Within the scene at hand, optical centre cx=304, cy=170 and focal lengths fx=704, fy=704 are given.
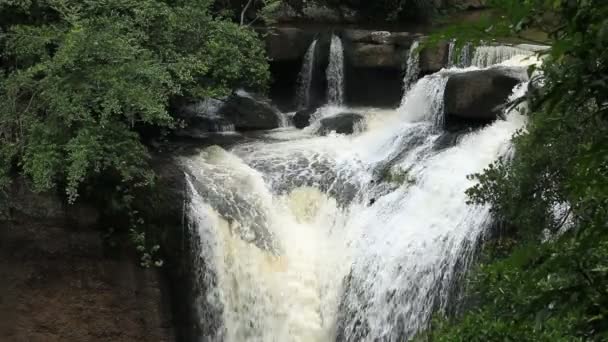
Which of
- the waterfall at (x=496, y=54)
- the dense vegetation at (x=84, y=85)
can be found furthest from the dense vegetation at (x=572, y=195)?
the waterfall at (x=496, y=54)

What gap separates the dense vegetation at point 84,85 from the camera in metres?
8.39

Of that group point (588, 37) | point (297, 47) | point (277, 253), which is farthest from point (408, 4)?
point (588, 37)

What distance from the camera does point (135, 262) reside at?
8844 millimetres

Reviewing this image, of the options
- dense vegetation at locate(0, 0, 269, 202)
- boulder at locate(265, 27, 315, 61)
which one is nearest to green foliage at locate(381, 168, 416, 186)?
dense vegetation at locate(0, 0, 269, 202)

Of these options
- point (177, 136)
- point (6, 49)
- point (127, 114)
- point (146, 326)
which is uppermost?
point (6, 49)

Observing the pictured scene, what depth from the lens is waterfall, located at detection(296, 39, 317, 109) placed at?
49.6ft

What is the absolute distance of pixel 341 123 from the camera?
12578 millimetres

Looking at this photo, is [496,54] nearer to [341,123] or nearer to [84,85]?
[341,123]

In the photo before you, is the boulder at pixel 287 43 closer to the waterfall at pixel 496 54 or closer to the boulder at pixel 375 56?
the boulder at pixel 375 56

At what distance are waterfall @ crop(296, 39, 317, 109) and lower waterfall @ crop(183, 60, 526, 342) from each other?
4.52m

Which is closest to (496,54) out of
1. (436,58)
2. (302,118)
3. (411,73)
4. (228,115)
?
(436,58)

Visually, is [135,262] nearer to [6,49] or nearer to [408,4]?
[6,49]

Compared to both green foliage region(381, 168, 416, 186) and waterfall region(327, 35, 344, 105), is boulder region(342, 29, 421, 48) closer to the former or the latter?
waterfall region(327, 35, 344, 105)

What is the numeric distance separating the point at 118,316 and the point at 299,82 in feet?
25.4
